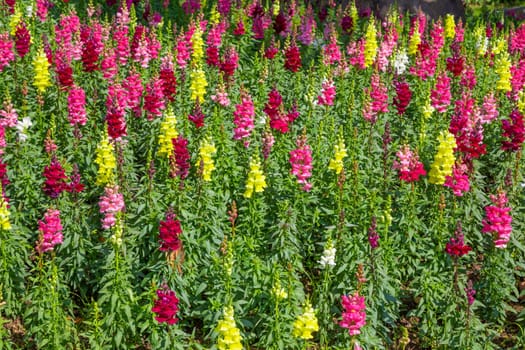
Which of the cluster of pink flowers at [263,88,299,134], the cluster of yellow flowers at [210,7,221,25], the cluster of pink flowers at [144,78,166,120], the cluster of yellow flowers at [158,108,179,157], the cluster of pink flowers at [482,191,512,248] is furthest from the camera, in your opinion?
the cluster of yellow flowers at [210,7,221,25]

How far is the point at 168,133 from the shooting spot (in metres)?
8.63

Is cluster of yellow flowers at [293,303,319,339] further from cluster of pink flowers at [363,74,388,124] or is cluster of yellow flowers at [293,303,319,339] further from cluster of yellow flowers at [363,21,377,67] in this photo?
cluster of yellow flowers at [363,21,377,67]

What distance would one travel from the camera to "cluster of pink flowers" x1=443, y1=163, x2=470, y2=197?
8.42 meters

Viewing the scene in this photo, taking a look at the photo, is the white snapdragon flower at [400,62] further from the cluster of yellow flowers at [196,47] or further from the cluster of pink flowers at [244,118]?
the cluster of pink flowers at [244,118]

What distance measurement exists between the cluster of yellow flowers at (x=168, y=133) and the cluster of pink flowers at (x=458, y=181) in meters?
3.30

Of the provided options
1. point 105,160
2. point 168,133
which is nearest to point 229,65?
point 168,133

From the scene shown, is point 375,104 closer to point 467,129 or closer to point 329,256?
point 467,129

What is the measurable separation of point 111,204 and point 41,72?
303 centimetres

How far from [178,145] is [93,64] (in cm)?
279

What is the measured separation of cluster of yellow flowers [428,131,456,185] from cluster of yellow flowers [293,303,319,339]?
2.86 m

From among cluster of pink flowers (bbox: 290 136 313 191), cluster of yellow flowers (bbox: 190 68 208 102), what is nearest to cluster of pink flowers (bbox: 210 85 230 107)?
cluster of yellow flowers (bbox: 190 68 208 102)

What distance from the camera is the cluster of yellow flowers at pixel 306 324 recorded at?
652 centimetres

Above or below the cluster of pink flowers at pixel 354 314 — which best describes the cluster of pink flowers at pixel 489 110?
above

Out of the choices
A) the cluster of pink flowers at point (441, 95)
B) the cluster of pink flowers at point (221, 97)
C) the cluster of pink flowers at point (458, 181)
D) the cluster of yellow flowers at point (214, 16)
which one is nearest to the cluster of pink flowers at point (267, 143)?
the cluster of pink flowers at point (221, 97)
